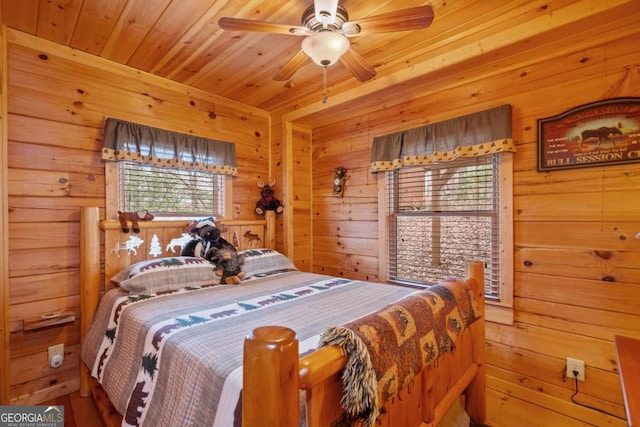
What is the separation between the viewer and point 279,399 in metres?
0.68

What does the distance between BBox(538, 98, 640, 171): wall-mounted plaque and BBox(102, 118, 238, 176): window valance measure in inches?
102

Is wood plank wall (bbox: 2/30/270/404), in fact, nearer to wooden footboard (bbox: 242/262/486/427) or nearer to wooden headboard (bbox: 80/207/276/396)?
wooden headboard (bbox: 80/207/276/396)

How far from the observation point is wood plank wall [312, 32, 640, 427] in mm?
1701

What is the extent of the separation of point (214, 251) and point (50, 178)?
122 centimetres

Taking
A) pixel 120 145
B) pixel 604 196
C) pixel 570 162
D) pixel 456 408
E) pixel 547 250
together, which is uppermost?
pixel 120 145

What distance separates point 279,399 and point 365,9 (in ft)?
6.59

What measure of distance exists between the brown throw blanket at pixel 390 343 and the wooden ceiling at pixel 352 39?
5.29ft

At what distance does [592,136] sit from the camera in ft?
5.83

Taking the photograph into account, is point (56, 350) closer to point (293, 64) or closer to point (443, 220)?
point (293, 64)

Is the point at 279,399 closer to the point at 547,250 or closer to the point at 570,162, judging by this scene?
the point at 547,250

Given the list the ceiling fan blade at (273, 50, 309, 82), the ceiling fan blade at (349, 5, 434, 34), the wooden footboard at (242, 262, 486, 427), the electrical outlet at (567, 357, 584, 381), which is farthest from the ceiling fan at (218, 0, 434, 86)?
the electrical outlet at (567, 357, 584, 381)

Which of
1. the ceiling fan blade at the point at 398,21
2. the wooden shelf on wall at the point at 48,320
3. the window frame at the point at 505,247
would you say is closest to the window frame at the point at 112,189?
the wooden shelf on wall at the point at 48,320

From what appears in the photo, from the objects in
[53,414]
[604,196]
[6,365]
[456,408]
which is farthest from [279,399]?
[6,365]

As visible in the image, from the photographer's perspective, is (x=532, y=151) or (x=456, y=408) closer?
(x=456, y=408)
